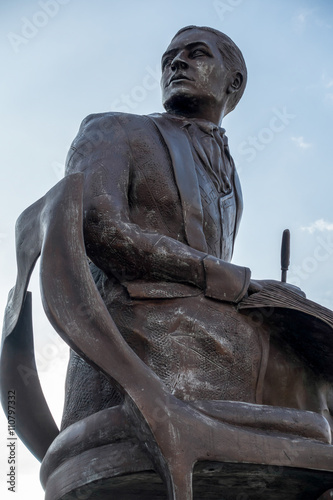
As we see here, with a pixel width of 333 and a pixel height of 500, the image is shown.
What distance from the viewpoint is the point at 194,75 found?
7188mm

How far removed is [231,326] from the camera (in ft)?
20.0

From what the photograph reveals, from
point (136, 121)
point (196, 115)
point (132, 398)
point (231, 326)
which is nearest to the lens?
point (132, 398)

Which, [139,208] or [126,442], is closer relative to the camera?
[126,442]

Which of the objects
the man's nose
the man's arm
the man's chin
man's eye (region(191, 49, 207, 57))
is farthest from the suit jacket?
man's eye (region(191, 49, 207, 57))

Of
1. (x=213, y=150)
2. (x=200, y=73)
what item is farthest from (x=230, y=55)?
(x=213, y=150)

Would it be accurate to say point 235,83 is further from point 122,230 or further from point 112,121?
point 122,230

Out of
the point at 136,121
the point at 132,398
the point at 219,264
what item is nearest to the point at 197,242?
the point at 219,264

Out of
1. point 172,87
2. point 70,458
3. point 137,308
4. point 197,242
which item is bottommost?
point 70,458

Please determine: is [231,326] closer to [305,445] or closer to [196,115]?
[305,445]

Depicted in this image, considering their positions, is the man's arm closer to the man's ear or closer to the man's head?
the man's head

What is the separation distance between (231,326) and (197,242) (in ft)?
2.17

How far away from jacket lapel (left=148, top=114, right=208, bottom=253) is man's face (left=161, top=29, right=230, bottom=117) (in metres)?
0.40

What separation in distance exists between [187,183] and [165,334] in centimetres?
118

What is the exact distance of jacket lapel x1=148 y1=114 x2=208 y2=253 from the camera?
646 centimetres
